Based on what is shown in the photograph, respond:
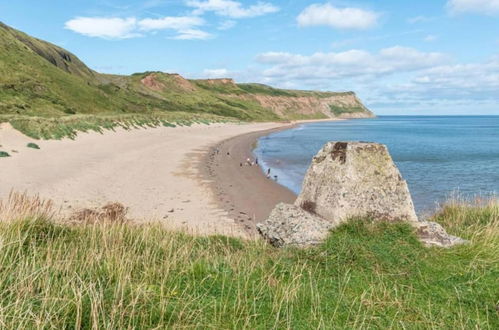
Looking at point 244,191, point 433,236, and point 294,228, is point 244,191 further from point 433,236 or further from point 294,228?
point 433,236

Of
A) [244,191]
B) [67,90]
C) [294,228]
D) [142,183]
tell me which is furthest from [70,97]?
[294,228]

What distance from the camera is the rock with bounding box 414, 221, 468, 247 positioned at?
7312 millimetres

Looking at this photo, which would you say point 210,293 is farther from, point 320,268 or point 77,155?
point 77,155

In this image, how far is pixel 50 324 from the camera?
3.72 metres

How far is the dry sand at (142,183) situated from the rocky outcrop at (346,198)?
187cm

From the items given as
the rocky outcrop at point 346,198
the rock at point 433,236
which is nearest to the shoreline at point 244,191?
the rocky outcrop at point 346,198

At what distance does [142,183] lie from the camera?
63.5ft

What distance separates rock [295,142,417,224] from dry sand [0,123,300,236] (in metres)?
2.65

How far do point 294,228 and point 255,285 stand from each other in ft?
9.60

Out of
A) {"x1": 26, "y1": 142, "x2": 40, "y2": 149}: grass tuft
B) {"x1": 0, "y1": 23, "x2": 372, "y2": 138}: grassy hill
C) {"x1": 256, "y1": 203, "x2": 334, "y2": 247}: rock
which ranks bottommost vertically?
{"x1": 256, "y1": 203, "x2": 334, "y2": 247}: rock

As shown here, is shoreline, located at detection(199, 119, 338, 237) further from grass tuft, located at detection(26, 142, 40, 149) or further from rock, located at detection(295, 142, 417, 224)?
grass tuft, located at detection(26, 142, 40, 149)

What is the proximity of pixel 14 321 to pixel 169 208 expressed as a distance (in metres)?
11.4

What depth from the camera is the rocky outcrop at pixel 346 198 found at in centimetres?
819

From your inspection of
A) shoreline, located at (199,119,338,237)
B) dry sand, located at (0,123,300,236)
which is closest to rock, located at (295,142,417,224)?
dry sand, located at (0,123,300,236)
